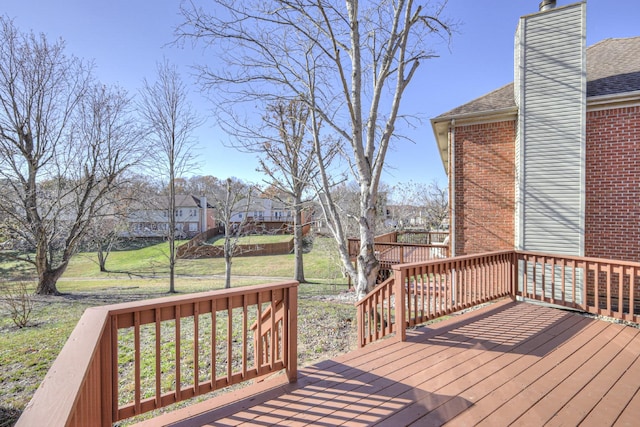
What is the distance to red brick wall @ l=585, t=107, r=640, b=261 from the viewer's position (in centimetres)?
630

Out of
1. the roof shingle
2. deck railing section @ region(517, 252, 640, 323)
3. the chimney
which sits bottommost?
deck railing section @ region(517, 252, 640, 323)

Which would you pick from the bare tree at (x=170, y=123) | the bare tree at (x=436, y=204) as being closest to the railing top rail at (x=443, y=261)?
the bare tree at (x=170, y=123)

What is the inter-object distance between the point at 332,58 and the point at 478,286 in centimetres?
521

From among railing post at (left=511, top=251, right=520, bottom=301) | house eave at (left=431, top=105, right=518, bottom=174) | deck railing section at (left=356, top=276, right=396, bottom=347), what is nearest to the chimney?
house eave at (left=431, top=105, right=518, bottom=174)

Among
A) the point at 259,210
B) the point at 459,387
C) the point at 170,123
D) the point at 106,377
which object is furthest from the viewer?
the point at 259,210

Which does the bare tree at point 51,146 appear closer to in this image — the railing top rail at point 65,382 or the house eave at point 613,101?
the railing top rail at point 65,382

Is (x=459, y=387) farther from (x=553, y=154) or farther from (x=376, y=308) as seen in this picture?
(x=553, y=154)

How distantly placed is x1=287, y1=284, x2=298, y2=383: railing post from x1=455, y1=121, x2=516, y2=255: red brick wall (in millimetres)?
6311

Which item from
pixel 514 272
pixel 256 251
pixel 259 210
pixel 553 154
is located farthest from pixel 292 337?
pixel 256 251

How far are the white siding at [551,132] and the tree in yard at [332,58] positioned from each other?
245 centimetres

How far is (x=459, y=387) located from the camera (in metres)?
3.04

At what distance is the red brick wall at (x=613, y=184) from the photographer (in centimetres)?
630

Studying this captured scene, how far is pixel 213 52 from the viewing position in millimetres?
6594

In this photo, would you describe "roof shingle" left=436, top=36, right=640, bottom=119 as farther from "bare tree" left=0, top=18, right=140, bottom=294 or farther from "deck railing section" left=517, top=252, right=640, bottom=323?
"bare tree" left=0, top=18, right=140, bottom=294
